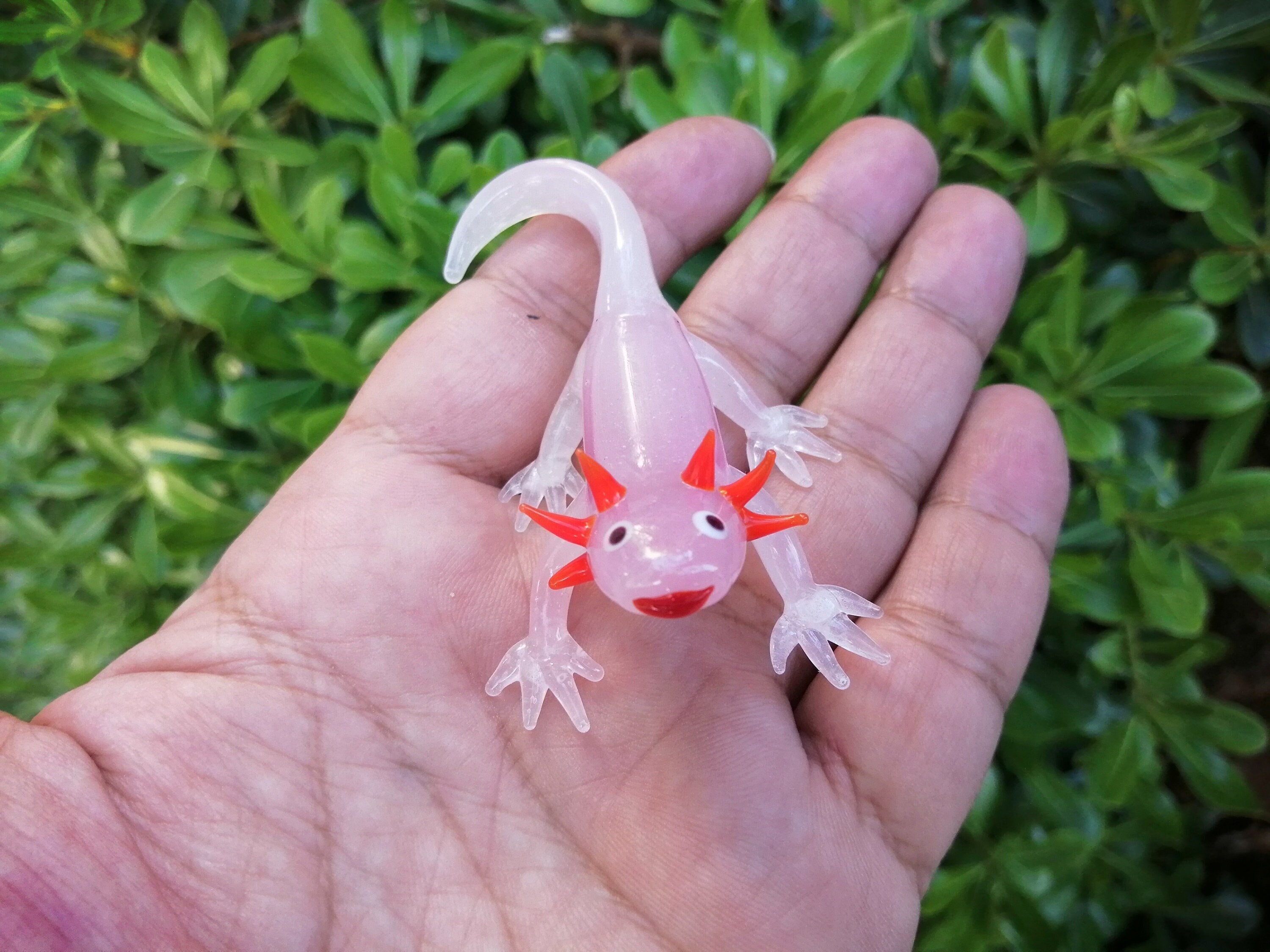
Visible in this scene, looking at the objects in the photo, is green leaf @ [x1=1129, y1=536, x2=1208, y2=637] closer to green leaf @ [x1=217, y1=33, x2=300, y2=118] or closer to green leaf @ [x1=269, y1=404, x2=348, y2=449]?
green leaf @ [x1=269, y1=404, x2=348, y2=449]

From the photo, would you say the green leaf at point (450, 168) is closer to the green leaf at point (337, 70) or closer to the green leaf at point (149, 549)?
the green leaf at point (337, 70)

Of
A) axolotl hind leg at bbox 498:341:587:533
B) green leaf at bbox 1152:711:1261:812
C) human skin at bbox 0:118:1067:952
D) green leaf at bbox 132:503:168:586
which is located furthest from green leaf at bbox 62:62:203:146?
green leaf at bbox 1152:711:1261:812

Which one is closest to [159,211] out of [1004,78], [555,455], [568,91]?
[568,91]

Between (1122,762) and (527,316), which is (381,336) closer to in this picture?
(527,316)

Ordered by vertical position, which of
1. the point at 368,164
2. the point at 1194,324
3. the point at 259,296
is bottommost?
the point at 259,296

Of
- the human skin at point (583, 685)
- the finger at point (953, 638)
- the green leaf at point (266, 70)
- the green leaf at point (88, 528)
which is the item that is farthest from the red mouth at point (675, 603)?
the green leaf at point (88, 528)

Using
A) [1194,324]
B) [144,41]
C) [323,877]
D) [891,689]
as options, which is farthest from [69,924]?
[1194,324]

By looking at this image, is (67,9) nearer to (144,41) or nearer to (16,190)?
(144,41)
